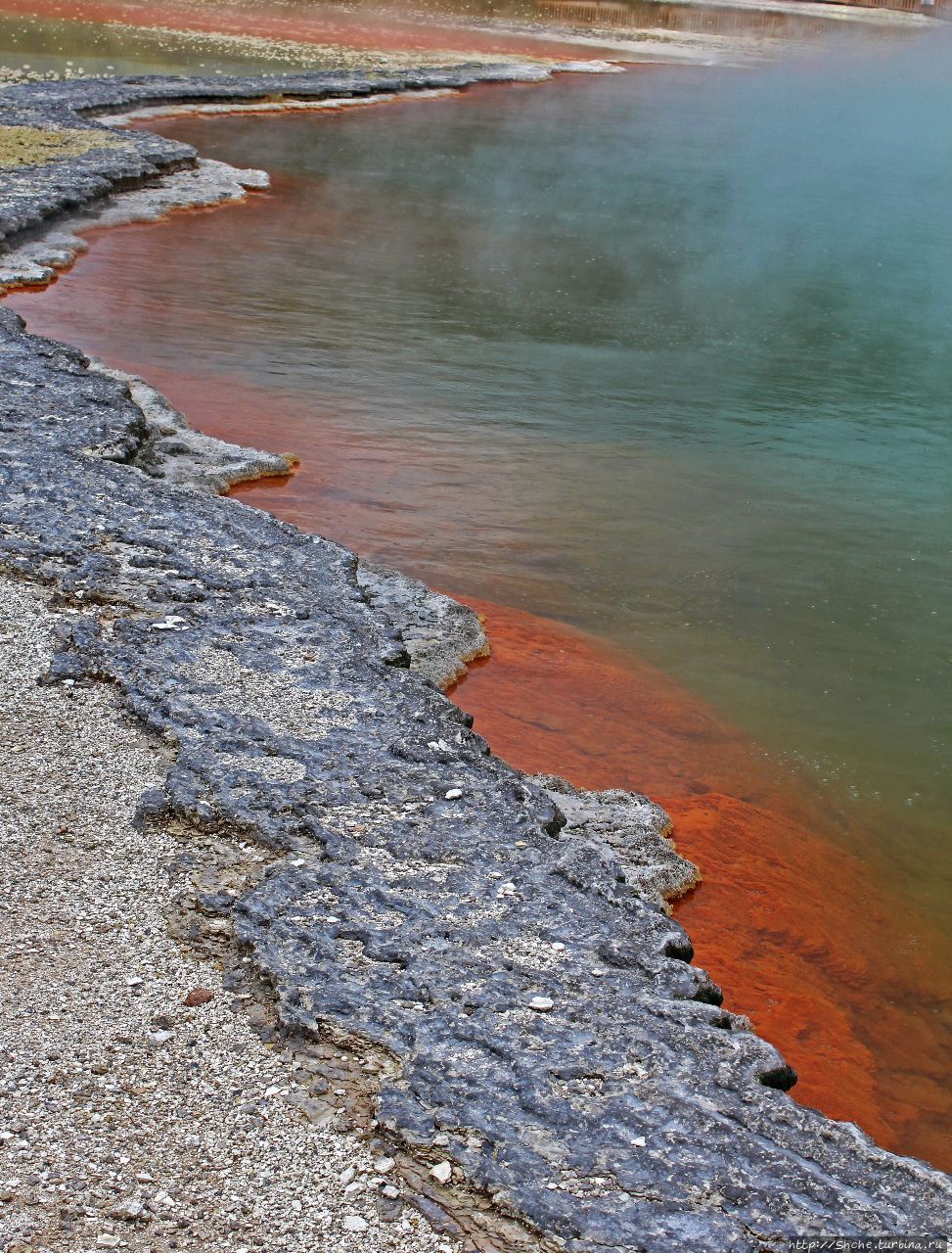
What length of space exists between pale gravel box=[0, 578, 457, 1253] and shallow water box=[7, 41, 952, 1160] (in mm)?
1489

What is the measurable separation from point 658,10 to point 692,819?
34.6 metres

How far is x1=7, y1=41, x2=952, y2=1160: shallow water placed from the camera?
4418mm

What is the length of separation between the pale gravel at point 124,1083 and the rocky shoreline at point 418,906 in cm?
5

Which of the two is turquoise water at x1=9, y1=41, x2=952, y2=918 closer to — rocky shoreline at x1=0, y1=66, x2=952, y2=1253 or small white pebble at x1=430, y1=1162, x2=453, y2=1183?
rocky shoreline at x1=0, y1=66, x2=952, y2=1253

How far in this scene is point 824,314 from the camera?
10.4 metres

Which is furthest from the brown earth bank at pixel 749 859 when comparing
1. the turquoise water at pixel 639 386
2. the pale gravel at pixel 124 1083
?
the pale gravel at pixel 124 1083

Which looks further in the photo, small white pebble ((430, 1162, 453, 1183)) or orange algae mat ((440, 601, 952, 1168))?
orange algae mat ((440, 601, 952, 1168))

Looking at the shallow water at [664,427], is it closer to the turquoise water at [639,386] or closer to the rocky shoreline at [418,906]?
the turquoise water at [639,386]

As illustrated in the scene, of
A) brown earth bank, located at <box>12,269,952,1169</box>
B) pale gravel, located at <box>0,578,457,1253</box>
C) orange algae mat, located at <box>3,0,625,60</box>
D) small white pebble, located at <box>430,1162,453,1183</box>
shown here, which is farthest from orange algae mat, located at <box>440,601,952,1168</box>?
orange algae mat, located at <box>3,0,625,60</box>

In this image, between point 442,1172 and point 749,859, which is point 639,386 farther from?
point 442,1172

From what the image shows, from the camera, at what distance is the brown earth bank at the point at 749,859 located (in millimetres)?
3346

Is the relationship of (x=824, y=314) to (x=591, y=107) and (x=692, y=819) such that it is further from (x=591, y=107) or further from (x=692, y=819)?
(x=591, y=107)

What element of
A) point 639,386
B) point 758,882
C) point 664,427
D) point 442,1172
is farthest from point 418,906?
point 639,386

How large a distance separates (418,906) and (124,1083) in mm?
764
